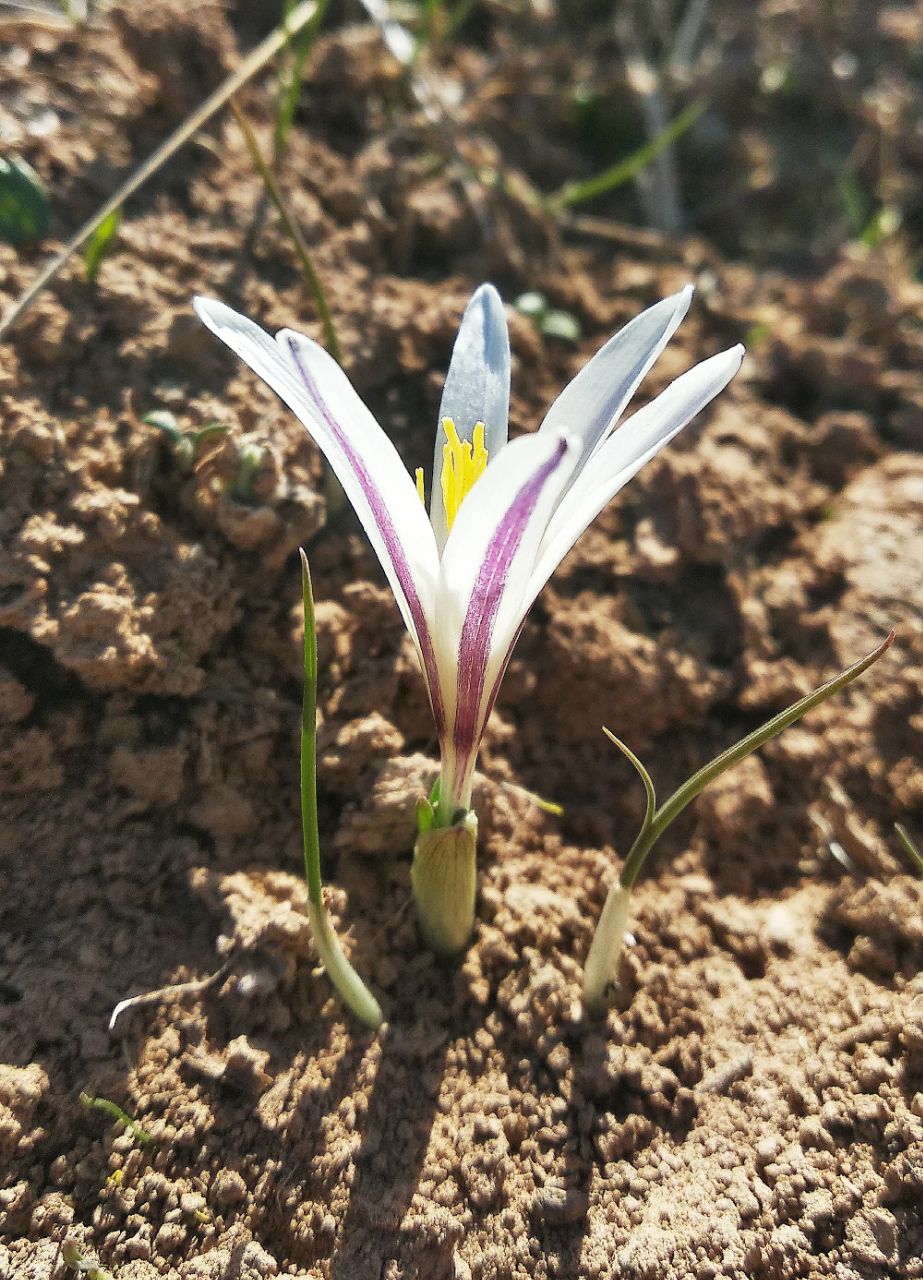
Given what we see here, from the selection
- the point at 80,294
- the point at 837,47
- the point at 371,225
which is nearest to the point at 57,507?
the point at 80,294

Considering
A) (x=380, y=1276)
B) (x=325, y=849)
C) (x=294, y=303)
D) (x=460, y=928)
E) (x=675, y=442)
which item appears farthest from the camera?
(x=675, y=442)

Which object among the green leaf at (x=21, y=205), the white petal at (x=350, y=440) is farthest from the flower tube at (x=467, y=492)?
the green leaf at (x=21, y=205)

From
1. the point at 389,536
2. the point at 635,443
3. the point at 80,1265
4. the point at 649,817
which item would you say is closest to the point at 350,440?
the point at 389,536

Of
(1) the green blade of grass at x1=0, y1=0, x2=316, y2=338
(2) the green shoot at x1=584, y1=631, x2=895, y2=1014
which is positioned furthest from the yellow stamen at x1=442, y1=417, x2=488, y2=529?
(1) the green blade of grass at x1=0, y1=0, x2=316, y2=338

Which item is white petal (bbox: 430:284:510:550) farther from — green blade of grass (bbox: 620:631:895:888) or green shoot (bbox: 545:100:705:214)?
green shoot (bbox: 545:100:705:214)

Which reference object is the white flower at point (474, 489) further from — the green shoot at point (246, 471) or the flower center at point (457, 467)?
the green shoot at point (246, 471)

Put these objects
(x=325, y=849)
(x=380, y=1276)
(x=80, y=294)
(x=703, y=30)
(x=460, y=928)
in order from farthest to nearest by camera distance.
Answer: (x=703, y=30) → (x=80, y=294) → (x=325, y=849) → (x=460, y=928) → (x=380, y=1276)

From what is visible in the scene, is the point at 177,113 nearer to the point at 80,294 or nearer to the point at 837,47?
the point at 80,294
